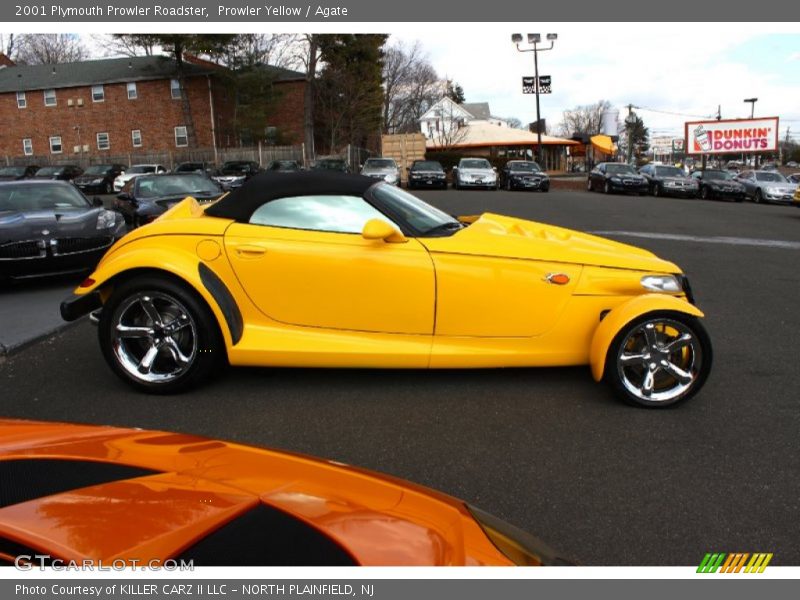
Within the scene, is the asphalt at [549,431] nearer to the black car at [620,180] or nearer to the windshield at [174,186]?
the windshield at [174,186]

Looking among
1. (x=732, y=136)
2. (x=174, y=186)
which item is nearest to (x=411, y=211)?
(x=174, y=186)

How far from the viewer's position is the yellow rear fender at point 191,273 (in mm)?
4203

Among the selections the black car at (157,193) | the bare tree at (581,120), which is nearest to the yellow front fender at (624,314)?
the black car at (157,193)

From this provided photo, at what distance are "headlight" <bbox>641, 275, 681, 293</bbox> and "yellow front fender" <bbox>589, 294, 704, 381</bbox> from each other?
14 cm

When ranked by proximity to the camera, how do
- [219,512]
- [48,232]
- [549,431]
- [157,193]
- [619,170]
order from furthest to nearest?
[619,170] < [157,193] < [48,232] < [549,431] < [219,512]

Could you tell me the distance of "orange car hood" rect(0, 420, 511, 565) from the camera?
1452 millimetres

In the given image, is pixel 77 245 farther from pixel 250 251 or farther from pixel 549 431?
pixel 549 431

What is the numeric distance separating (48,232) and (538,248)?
21.3 feet

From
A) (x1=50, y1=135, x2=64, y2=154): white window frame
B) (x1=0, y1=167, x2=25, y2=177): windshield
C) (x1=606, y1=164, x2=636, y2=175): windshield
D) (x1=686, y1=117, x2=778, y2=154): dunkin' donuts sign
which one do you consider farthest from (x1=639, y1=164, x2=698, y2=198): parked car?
(x1=50, y1=135, x2=64, y2=154): white window frame

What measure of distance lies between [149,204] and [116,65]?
46700 millimetres

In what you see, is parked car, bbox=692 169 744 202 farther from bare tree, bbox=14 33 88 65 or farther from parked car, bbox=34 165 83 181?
bare tree, bbox=14 33 88 65

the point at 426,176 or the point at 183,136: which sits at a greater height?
the point at 183,136

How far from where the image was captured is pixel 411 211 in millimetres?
4520

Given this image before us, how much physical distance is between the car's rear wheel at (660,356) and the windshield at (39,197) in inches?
309
